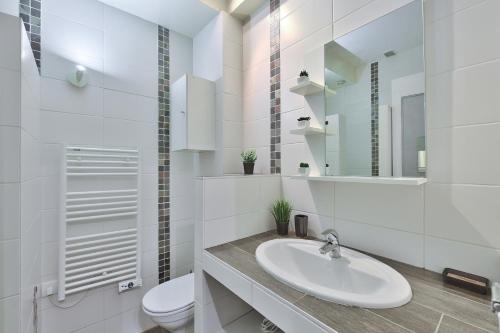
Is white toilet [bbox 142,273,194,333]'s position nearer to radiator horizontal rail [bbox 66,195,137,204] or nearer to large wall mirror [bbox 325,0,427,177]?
radiator horizontal rail [bbox 66,195,137,204]

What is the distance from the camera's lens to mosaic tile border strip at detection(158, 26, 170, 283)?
188 centimetres

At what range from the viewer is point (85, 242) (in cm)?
151

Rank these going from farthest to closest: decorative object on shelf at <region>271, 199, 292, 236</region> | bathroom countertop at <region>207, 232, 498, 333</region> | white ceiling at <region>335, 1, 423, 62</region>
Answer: decorative object on shelf at <region>271, 199, 292, 236</region>, white ceiling at <region>335, 1, 423, 62</region>, bathroom countertop at <region>207, 232, 498, 333</region>

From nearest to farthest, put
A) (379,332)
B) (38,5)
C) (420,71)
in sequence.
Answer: (379,332) → (420,71) → (38,5)

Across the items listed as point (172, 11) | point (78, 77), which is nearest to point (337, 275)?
point (78, 77)

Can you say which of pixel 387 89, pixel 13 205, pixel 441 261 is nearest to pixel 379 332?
pixel 441 261

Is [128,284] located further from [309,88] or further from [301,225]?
[309,88]

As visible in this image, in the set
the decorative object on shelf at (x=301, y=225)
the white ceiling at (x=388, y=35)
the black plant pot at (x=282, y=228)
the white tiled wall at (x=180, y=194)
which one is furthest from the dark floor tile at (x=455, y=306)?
the white tiled wall at (x=180, y=194)

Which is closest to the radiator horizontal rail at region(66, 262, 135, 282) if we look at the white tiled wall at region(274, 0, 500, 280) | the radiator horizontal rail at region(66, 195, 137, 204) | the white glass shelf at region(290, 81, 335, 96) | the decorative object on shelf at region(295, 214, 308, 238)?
the radiator horizontal rail at region(66, 195, 137, 204)

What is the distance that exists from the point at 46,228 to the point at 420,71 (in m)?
2.25

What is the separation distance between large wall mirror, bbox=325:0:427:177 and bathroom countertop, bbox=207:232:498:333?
449mm

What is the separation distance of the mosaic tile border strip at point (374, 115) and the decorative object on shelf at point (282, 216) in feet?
1.89

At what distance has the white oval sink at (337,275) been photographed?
718mm

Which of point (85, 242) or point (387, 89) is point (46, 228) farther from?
point (387, 89)
